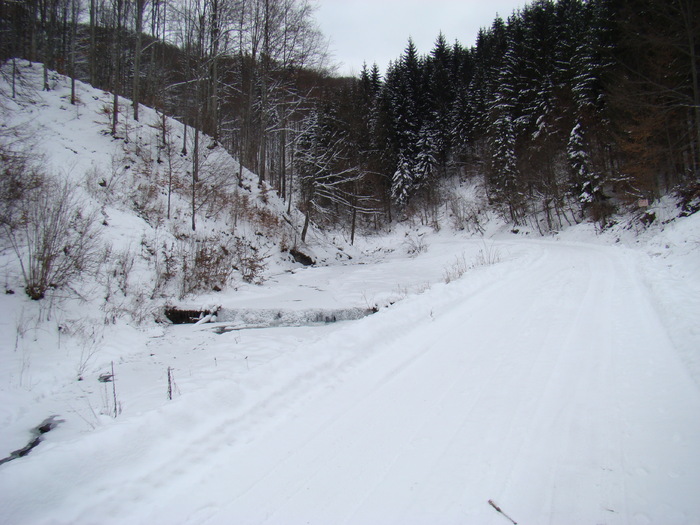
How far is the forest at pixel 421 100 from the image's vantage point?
1599 cm

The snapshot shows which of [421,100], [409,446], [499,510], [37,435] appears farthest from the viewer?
[421,100]

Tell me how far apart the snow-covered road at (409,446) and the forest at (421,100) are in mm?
12416

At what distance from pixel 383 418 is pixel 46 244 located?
7.83m

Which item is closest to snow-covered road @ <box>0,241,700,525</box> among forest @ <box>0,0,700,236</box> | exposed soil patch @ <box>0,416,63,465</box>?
exposed soil patch @ <box>0,416,63,465</box>

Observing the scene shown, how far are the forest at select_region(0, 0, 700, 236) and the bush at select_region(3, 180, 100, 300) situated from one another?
5.53m

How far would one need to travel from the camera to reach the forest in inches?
630

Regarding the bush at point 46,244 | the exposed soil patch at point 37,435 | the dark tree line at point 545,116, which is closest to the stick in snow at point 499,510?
the exposed soil patch at point 37,435

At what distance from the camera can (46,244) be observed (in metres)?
6.87

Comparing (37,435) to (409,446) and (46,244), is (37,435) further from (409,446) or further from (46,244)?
→ (46,244)

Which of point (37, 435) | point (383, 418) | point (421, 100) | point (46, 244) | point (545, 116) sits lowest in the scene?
point (37, 435)

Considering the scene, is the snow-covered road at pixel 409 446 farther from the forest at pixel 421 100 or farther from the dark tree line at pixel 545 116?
the dark tree line at pixel 545 116

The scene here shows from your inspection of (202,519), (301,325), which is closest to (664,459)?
(202,519)

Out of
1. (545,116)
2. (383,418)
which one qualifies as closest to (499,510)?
(383,418)

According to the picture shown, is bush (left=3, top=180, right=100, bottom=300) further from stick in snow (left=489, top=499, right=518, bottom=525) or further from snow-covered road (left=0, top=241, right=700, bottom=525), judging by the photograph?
stick in snow (left=489, top=499, right=518, bottom=525)
